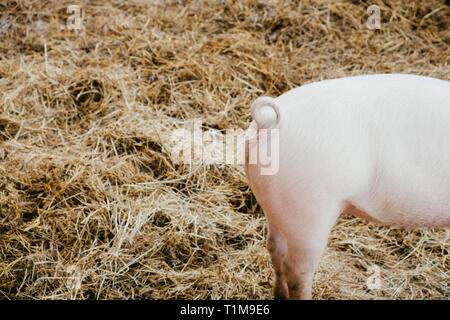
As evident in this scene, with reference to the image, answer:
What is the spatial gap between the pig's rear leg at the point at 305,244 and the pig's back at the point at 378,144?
0.22 ft

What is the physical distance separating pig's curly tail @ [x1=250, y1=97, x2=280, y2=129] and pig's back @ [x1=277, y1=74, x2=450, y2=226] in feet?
0.08

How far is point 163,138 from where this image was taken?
1832 millimetres

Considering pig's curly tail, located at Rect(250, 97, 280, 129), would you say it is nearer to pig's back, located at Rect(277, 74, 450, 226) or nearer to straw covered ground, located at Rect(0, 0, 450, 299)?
pig's back, located at Rect(277, 74, 450, 226)

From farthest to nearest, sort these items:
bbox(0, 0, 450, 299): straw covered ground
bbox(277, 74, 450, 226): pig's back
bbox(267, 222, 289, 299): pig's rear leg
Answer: bbox(0, 0, 450, 299): straw covered ground → bbox(267, 222, 289, 299): pig's rear leg → bbox(277, 74, 450, 226): pig's back

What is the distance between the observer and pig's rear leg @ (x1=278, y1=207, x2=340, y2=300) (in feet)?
3.11

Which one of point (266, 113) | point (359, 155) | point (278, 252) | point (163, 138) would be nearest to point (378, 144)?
point (359, 155)

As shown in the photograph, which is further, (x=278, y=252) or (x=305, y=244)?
(x=278, y=252)

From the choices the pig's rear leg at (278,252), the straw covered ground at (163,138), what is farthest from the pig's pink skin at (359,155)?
the straw covered ground at (163,138)

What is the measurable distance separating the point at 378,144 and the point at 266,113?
0.77ft

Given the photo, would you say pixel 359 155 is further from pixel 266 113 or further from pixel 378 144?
pixel 266 113

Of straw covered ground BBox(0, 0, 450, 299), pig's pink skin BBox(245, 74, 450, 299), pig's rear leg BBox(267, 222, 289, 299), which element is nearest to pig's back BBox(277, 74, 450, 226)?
pig's pink skin BBox(245, 74, 450, 299)

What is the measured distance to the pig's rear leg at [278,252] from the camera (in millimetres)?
1162

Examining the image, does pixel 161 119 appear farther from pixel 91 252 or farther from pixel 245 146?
pixel 245 146

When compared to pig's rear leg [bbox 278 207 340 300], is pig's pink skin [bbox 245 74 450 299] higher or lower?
higher
